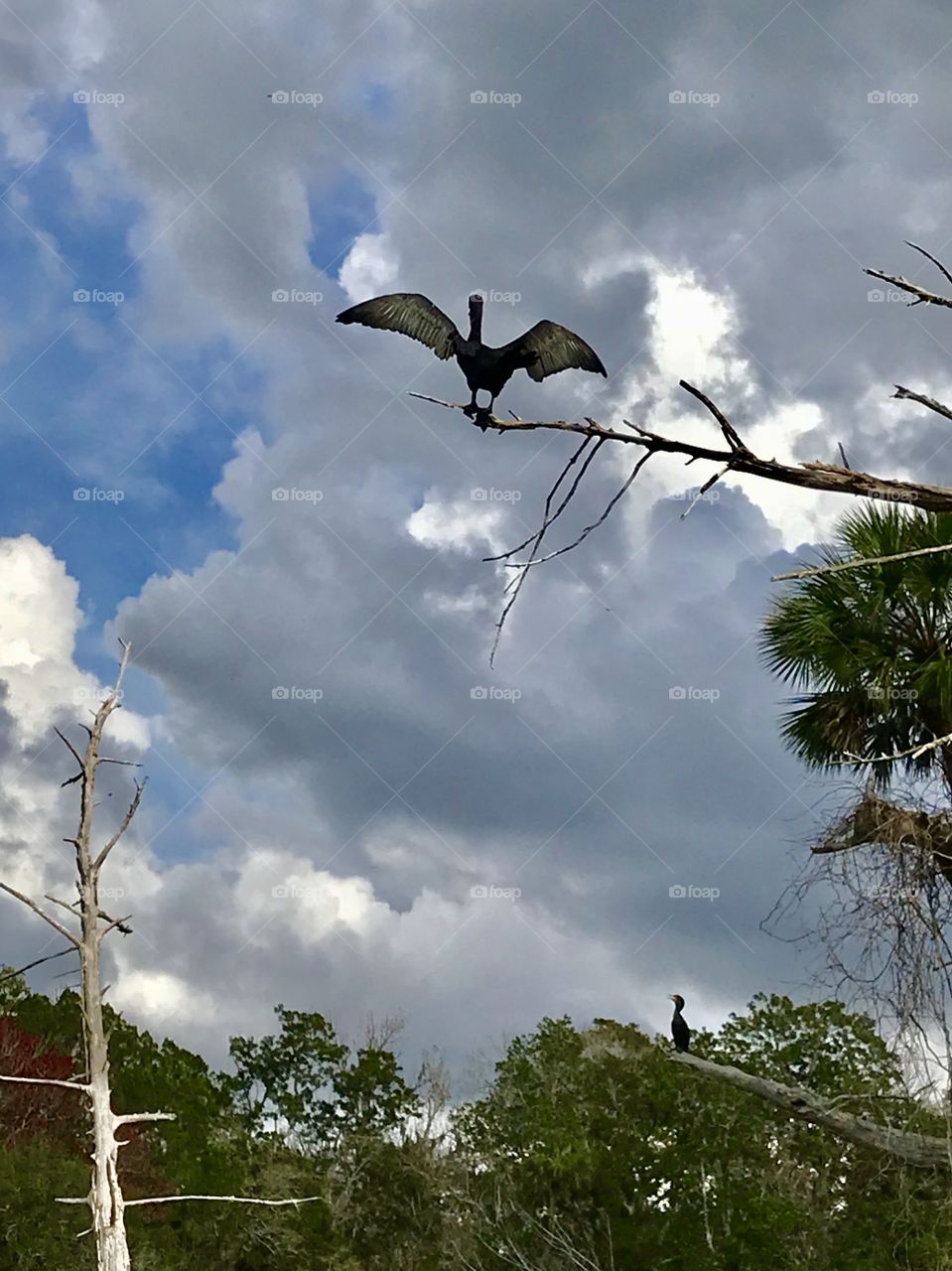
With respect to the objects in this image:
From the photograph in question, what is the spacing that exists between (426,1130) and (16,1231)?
810cm

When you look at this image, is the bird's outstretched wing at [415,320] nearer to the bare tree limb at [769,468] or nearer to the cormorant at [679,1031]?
the bare tree limb at [769,468]

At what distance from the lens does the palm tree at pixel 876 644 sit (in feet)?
35.3

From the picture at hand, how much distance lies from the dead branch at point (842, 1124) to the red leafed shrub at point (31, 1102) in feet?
60.2

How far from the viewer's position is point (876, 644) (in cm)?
1117

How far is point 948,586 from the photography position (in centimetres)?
1105

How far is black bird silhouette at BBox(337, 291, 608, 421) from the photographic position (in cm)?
542

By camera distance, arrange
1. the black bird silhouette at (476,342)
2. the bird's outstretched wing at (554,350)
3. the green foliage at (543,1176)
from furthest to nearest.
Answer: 1. the green foliage at (543,1176)
2. the bird's outstretched wing at (554,350)
3. the black bird silhouette at (476,342)

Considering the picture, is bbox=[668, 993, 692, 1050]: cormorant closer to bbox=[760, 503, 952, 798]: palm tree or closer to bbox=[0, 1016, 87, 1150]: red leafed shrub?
bbox=[760, 503, 952, 798]: palm tree

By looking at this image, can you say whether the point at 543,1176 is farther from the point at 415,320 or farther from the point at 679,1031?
the point at 415,320

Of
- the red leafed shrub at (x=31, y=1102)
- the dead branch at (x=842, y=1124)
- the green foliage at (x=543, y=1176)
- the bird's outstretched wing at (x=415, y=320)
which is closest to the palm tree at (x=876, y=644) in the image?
the dead branch at (x=842, y=1124)

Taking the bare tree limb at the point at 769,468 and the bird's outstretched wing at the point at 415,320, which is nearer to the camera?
the bare tree limb at the point at 769,468

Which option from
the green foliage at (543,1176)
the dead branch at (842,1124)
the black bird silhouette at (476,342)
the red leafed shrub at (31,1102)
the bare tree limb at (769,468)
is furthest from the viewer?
the red leafed shrub at (31,1102)

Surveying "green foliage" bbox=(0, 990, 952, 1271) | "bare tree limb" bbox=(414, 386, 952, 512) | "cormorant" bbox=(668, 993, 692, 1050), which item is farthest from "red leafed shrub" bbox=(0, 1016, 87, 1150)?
"bare tree limb" bbox=(414, 386, 952, 512)

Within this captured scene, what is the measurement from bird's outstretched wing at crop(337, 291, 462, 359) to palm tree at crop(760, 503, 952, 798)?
6.08 metres
